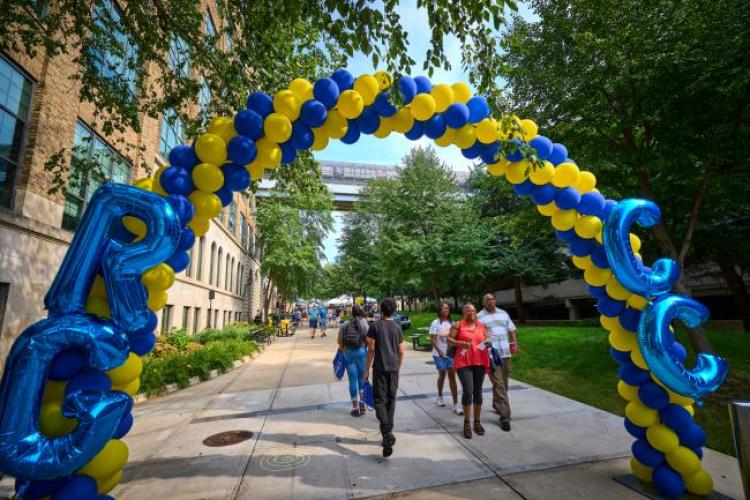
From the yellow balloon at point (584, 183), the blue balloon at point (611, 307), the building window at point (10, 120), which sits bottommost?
the blue balloon at point (611, 307)

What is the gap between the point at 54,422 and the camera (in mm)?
2820

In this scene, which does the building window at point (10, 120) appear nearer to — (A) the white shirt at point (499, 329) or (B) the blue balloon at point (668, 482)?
(A) the white shirt at point (499, 329)

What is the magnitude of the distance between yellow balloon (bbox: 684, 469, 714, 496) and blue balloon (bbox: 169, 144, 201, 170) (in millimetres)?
6026

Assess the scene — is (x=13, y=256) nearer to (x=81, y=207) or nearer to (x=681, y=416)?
(x=81, y=207)

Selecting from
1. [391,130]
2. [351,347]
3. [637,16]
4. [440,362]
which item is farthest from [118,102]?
[637,16]

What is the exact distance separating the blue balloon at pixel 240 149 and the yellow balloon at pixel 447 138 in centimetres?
236

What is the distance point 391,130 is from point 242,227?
101 ft

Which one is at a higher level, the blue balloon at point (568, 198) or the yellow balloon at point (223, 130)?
the yellow balloon at point (223, 130)

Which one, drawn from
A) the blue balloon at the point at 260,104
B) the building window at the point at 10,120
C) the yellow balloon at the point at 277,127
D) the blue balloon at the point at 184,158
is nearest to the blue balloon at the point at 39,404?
the blue balloon at the point at 184,158

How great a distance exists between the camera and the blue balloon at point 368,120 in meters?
4.76

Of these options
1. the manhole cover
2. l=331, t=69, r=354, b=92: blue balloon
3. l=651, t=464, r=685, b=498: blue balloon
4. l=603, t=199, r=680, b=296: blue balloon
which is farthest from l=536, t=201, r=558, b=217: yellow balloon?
the manhole cover

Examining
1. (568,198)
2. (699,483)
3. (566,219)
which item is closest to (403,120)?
(568,198)

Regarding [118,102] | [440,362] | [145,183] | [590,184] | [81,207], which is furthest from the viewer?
[81,207]

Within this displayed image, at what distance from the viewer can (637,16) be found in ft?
25.4
